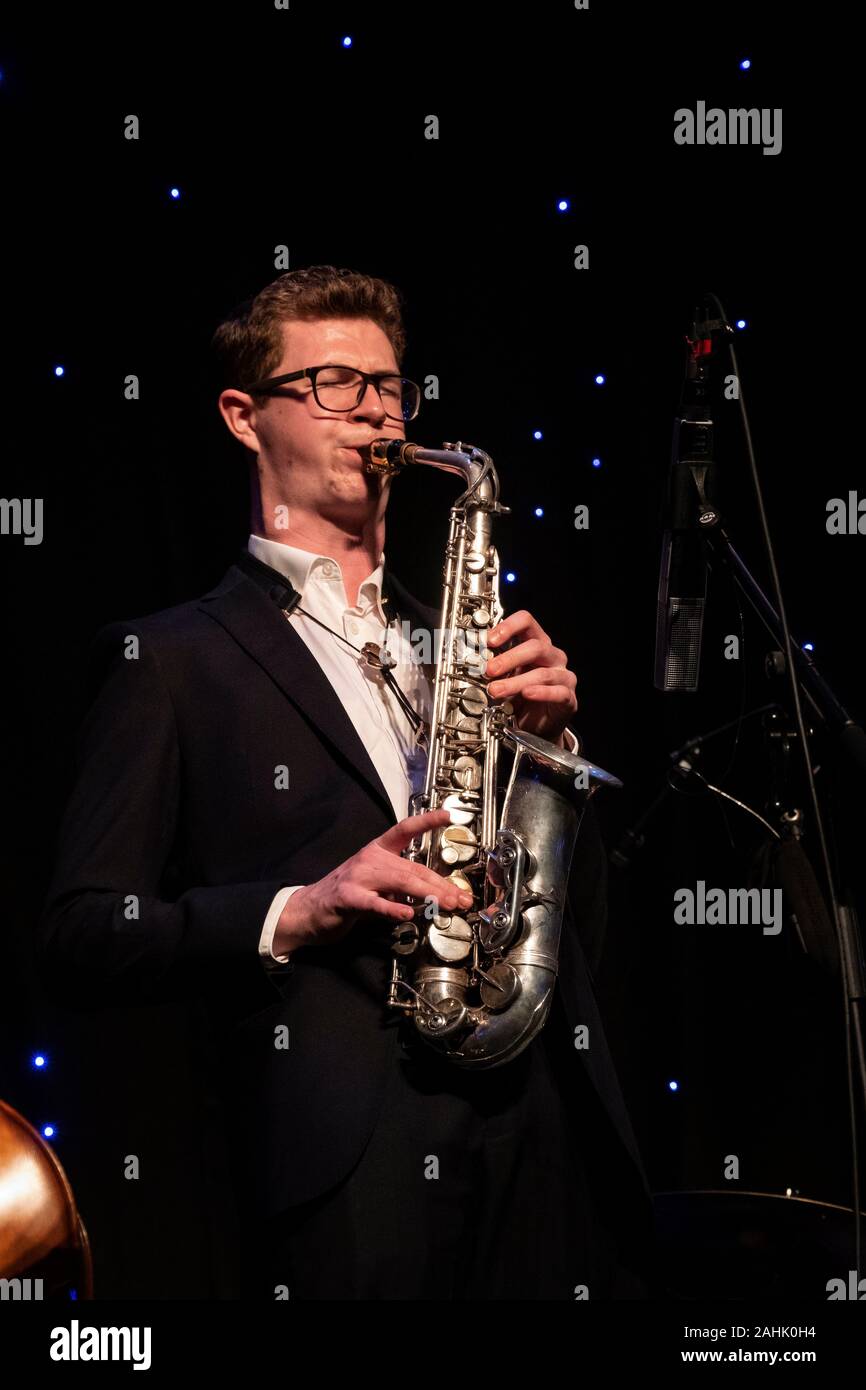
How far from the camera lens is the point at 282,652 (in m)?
2.26

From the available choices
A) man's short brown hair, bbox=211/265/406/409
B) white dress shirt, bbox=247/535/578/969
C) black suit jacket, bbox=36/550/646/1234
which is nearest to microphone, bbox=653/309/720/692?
white dress shirt, bbox=247/535/578/969

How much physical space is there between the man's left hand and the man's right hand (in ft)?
1.07

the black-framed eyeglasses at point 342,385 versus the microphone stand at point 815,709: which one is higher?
the black-framed eyeglasses at point 342,385

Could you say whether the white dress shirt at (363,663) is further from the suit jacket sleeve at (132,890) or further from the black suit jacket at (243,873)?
the suit jacket sleeve at (132,890)

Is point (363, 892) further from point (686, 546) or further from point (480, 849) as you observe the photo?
point (686, 546)

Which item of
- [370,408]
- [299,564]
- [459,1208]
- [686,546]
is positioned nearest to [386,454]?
[370,408]

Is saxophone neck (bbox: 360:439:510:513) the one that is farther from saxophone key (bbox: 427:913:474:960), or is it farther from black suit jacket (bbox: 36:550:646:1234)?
saxophone key (bbox: 427:913:474:960)

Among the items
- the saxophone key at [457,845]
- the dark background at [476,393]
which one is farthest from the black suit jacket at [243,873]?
the dark background at [476,393]

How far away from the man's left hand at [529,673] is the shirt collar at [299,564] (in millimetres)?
328

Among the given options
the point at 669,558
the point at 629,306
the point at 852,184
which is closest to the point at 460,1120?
the point at 669,558

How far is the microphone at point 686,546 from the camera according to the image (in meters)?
2.07

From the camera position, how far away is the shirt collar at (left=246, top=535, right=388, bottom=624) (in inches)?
97.1

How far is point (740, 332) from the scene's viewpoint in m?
3.58

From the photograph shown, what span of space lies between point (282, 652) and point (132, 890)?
458mm
